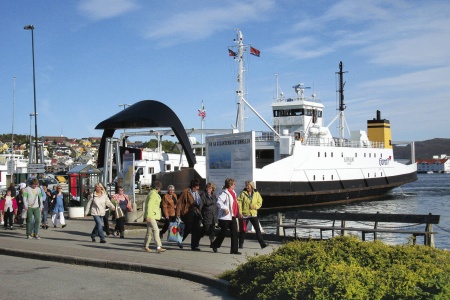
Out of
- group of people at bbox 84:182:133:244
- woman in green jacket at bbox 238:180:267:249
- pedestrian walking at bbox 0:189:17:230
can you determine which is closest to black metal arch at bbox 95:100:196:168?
pedestrian walking at bbox 0:189:17:230

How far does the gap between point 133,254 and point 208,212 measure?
1.92 metres

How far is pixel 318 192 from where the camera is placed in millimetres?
37875

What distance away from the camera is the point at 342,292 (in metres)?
6.41

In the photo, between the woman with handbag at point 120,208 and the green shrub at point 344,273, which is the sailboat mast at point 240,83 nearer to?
the woman with handbag at point 120,208

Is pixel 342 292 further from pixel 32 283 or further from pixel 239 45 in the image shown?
pixel 239 45

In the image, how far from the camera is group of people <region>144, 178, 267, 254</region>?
12492 millimetres

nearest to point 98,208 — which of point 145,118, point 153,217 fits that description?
point 153,217

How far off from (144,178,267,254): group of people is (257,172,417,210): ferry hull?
772 inches

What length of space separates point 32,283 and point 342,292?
5490 mm

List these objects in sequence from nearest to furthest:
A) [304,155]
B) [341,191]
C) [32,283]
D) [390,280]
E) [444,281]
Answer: [444,281] → [390,280] → [32,283] → [304,155] → [341,191]

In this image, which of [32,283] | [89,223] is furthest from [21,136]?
[32,283]

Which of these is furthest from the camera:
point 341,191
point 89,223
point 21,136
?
point 21,136

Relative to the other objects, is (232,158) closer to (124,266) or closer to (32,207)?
(32,207)

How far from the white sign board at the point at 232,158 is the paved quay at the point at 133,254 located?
2882 mm
